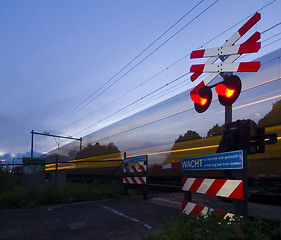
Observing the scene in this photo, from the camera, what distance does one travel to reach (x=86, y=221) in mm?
5027

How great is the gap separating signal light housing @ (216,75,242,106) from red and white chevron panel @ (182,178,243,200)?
4.70 ft

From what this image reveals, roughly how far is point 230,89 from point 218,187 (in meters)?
1.67

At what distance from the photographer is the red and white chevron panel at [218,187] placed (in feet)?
9.28

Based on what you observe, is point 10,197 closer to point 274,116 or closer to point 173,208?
point 173,208

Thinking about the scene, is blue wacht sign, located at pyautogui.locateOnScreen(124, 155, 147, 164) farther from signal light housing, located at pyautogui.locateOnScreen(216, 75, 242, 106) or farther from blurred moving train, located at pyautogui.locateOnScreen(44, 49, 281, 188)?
signal light housing, located at pyautogui.locateOnScreen(216, 75, 242, 106)

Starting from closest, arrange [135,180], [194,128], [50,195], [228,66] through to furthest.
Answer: [228,66] → [50,195] → [194,128] → [135,180]

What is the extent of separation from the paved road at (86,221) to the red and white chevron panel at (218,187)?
2.29 feet

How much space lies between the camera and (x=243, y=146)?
141 inches

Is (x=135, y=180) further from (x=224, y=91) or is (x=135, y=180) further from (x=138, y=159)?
(x=224, y=91)

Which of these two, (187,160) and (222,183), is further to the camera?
(187,160)

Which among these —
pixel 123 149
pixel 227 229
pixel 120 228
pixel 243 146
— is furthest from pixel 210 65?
pixel 123 149

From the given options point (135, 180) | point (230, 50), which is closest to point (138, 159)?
point (135, 180)

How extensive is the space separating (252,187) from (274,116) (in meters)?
1.79

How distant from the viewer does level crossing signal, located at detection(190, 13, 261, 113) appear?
393 cm
